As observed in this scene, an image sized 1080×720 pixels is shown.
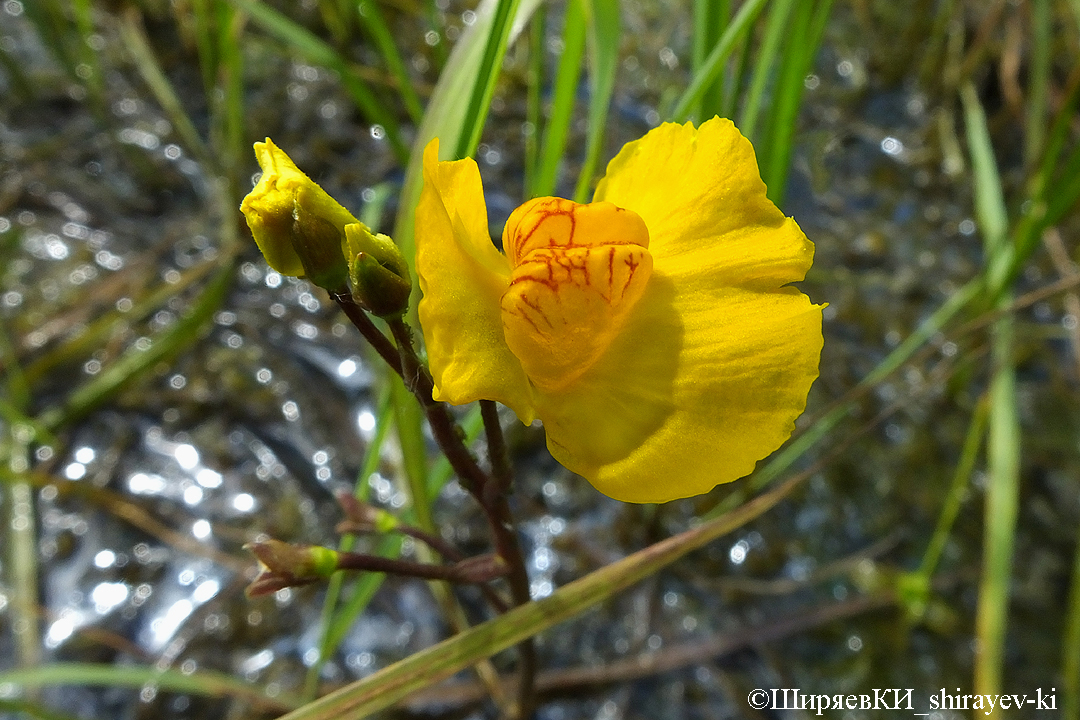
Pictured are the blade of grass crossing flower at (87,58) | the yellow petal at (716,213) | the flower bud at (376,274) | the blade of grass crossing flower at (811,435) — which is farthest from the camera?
the blade of grass crossing flower at (87,58)

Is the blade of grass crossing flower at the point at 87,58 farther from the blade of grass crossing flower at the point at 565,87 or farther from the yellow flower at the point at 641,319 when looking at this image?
the yellow flower at the point at 641,319

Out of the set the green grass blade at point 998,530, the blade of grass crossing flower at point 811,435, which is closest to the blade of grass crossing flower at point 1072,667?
the green grass blade at point 998,530

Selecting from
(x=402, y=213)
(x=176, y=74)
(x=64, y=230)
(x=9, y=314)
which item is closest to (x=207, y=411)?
(x=9, y=314)

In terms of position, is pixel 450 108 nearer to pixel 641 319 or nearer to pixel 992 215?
pixel 641 319

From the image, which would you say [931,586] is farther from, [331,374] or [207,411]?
[207,411]

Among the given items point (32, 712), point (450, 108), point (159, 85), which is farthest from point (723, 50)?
point (159, 85)

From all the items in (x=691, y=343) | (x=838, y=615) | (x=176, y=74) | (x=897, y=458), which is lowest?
(x=838, y=615)

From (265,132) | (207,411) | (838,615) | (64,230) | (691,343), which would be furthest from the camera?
(265,132)
